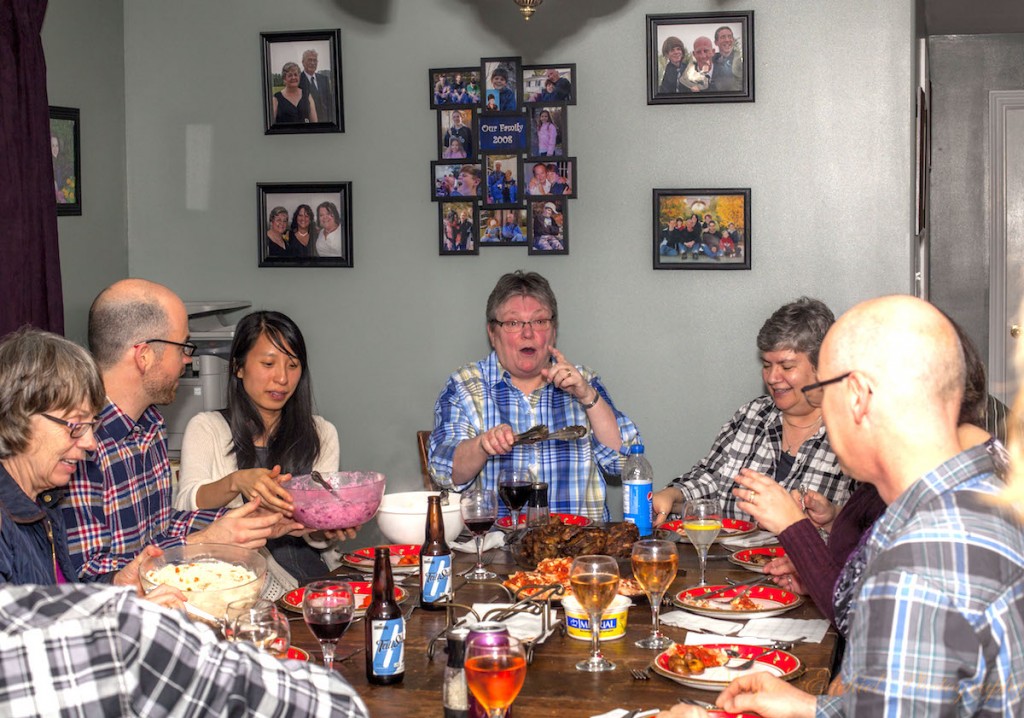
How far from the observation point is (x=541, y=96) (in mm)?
4129

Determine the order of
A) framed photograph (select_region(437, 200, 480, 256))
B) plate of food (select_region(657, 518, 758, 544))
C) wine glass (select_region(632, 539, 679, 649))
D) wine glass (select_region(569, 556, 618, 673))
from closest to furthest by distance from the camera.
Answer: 1. wine glass (select_region(569, 556, 618, 673))
2. wine glass (select_region(632, 539, 679, 649))
3. plate of food (select_region(657, 518, 758, 544))
4. framed photograph (select_region(437, 200, 480, 256))

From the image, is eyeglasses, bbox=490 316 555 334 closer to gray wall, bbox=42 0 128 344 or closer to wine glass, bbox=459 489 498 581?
wine glass, bbox=459 489 498 581

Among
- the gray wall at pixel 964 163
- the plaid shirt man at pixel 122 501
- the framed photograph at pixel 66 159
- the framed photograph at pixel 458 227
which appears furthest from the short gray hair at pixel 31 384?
the gray wall at pixel 964 163

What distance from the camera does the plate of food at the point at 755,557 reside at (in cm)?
261

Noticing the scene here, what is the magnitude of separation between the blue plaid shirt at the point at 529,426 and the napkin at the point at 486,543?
57 cm

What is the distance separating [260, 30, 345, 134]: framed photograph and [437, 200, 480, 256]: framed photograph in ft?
1.77

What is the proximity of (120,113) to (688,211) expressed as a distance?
2.30 meters

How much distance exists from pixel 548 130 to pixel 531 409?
113 centimetres

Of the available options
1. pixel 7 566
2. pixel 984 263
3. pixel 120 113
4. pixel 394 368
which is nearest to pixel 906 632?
pixel 7 566

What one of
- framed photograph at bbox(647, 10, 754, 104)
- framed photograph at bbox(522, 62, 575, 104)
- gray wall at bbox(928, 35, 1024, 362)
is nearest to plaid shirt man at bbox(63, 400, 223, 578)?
framed photograph at bbox(522, 62, 575, 104)

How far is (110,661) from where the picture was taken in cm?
107

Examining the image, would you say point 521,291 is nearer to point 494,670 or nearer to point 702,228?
point 702,228

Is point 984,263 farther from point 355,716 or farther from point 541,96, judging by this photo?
point 355,716

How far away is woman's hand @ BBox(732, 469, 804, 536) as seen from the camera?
2117mm
